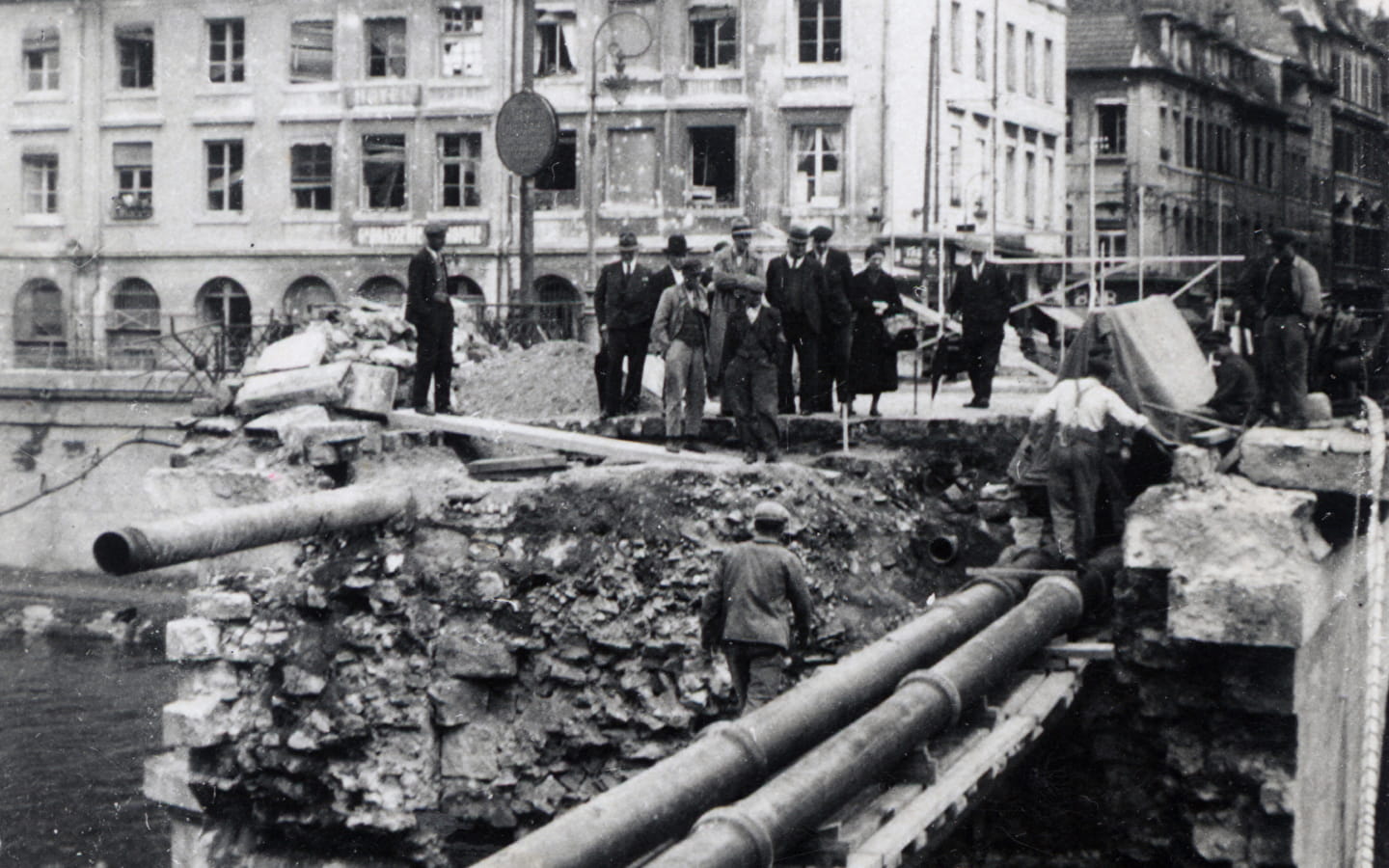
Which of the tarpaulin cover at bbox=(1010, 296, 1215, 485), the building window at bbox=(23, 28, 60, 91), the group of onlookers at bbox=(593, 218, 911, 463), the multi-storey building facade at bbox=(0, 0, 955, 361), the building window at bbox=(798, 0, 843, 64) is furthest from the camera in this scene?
the building window at bbox=(23, 28, 60, 91)

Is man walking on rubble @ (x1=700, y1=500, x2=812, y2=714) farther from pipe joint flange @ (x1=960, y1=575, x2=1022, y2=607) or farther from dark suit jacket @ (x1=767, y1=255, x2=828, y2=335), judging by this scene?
dark suit jacket @ (x1=767, y1=255, x2=828, y2=335)

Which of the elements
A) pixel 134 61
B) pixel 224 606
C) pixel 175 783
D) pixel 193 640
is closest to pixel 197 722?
pixel 175 783

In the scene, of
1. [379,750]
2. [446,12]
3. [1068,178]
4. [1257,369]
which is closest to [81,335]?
[446,12]

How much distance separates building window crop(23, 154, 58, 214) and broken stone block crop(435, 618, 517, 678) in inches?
1399

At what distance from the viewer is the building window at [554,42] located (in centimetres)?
4250

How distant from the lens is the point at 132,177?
1789 inches

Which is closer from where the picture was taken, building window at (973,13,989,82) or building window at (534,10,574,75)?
building window at (534,10,574,75)

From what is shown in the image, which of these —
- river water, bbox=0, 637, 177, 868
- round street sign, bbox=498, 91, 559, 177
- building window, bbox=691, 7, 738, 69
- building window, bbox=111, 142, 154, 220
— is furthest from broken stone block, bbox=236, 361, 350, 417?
building window, bbox=111, 142, 154, 220

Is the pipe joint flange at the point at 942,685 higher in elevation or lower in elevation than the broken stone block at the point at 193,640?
higher

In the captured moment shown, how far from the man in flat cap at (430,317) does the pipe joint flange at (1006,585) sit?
608 centimetres

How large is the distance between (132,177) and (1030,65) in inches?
930

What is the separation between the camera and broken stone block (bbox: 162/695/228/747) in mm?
14398

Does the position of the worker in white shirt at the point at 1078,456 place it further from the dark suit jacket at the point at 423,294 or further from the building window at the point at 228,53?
the building window at the point at 228,53

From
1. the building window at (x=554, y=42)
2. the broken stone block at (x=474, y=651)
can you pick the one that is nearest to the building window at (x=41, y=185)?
the building window at (x=554, y=42)
